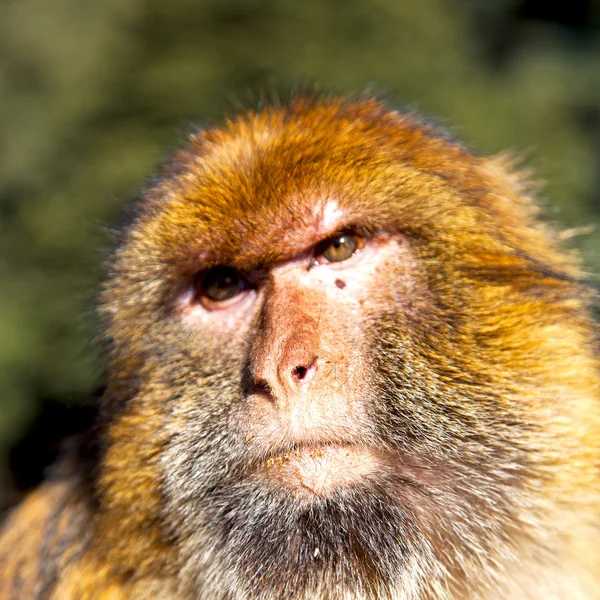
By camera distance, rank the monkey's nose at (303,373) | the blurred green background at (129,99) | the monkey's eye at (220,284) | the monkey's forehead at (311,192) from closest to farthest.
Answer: the monkey's nose at (303,373) → the monkey's forehead at (311,192) → the monkey's eye at (220,284) → the blurred green background at (129,99)

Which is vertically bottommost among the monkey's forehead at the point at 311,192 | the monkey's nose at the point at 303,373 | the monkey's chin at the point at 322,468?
the monkey's chin at the point at 322,468

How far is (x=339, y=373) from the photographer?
1.96m

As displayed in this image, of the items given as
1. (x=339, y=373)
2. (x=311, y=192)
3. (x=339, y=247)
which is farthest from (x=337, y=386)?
(x=311, y=192)

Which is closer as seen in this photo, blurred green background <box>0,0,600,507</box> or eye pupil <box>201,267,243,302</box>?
eye pupil <box>201,267,243,302</box>

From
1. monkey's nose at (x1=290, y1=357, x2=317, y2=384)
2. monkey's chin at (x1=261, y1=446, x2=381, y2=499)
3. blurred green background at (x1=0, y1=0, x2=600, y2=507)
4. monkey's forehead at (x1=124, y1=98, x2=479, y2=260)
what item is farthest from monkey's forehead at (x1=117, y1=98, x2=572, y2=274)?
blurred green background at (x1=0, y1=0, x2=600, y2=507)

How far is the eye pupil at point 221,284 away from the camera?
7.86ft

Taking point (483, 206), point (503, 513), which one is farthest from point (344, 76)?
point (503, 513)

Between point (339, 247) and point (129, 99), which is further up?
point (129, 99)

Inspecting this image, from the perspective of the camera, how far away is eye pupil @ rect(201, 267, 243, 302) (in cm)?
240

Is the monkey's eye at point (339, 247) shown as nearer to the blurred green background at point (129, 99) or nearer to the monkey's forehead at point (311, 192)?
the monkey's forehead at point (311, 192)

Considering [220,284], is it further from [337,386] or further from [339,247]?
[337,386]

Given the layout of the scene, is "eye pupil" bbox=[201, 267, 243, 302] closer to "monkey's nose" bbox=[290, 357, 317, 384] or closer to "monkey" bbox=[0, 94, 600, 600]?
"monkey" bbox=[0, 94, 600, 600]

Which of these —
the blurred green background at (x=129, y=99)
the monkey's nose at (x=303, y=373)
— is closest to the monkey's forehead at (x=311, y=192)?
the monkey's nose at (x=303, y=373)

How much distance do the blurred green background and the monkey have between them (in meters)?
5.74
